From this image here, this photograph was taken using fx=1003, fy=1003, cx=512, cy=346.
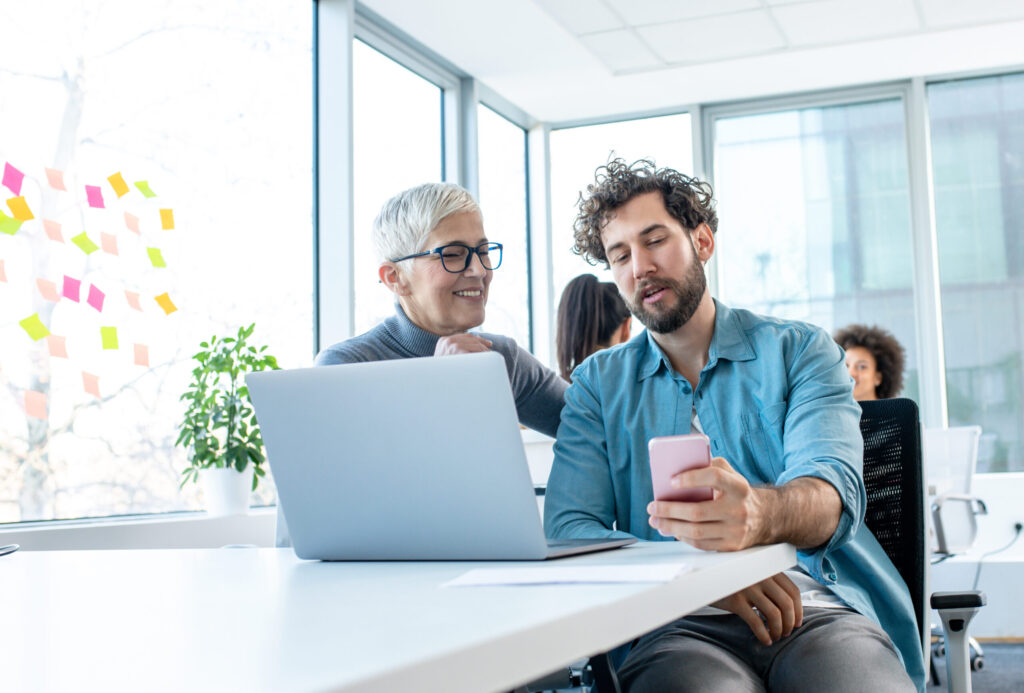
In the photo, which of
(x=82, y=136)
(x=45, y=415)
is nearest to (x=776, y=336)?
(x=45, y=415)

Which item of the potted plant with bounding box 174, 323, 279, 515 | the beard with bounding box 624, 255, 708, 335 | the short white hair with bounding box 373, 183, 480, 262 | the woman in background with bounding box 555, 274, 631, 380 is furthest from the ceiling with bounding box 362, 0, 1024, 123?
the beard with bounding box 624, 255, 708, 335

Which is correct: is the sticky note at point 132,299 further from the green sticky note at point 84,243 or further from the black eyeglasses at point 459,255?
the black eyeglasses at point 459,255

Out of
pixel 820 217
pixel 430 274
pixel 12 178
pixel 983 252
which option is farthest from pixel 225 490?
pixel 983 252

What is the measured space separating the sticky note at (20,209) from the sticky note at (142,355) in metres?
0.51

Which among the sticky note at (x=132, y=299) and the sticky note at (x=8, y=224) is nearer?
the sticky note at (x=8, y=224)

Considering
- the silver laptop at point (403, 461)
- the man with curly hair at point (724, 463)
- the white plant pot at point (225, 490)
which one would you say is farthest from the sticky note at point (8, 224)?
the silver laptop at point (403, 461)

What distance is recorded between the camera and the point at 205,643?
2.15 ft

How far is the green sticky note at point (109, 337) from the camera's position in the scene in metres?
2.95

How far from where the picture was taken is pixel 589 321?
3.45 meters

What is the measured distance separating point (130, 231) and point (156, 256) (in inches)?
5.0

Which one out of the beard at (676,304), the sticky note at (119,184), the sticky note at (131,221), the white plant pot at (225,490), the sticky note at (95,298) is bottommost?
the white plant pot at (225,490)

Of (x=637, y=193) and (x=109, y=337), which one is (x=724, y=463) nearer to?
(x=637, y=193)

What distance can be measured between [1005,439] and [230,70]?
404 cm

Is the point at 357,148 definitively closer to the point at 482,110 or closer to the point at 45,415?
the point at 482,110
